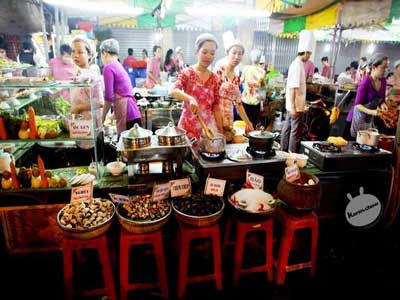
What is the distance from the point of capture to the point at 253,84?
5.99 metres

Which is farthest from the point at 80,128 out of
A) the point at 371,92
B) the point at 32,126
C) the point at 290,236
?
the point at 371,92

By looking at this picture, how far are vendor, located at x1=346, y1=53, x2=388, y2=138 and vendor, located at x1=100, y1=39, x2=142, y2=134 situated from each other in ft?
10.8

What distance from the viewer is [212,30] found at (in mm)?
12281

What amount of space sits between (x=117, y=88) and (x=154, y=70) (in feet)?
13.6

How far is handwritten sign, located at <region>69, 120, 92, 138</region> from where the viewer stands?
2.50 m

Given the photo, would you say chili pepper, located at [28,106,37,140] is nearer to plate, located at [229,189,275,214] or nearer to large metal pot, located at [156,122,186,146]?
large metal pot, located at [156,122,186,146]

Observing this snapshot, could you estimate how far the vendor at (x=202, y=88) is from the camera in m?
2.96

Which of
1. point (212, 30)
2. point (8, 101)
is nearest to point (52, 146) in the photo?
point (8, 101)

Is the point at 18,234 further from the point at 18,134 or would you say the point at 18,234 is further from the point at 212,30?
the point at 212,30

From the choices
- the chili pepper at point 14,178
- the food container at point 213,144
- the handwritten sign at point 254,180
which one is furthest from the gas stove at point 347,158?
the chili pepper at point 14,178

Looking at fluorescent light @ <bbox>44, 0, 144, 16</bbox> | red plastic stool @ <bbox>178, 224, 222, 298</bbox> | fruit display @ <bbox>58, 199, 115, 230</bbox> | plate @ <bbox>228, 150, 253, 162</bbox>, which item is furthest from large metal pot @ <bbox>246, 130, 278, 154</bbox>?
fluorescent light @ <bbox>44, 0, 144, 16</bbox>

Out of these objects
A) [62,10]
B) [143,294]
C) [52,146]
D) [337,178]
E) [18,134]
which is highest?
[62,10]

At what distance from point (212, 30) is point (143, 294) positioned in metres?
11.7

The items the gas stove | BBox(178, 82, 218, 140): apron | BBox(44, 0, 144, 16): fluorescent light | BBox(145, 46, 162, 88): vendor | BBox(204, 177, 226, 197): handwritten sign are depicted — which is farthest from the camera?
BBox(145, 46, 162, 88): vendor
